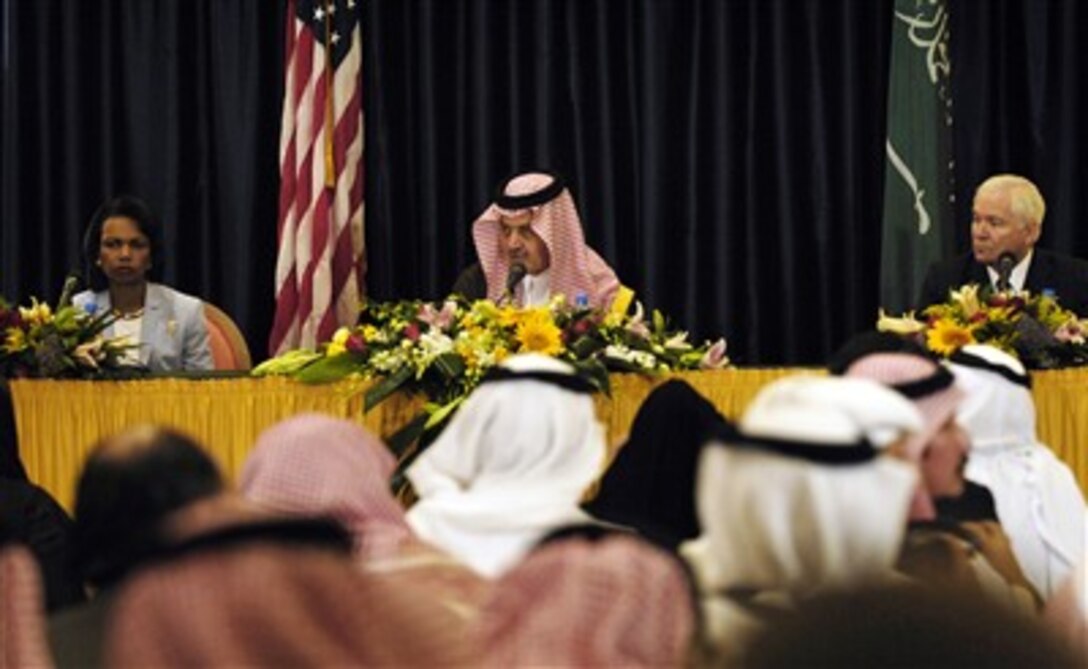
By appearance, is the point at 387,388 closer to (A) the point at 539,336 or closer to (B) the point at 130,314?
(A) the point at 539,336

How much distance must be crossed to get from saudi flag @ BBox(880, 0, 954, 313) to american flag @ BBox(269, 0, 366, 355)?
2145 mm

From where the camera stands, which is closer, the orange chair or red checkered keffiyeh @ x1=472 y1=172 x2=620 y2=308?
red checkered keffiyeh @ x1=472 y1=172 x2=620 y2=308

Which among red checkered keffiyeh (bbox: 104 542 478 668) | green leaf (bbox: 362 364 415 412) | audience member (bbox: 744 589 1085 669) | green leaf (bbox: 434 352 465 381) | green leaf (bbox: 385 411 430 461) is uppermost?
Result: audience member (bbox: 744 589 1085 669)

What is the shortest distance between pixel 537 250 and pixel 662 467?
2.85 m

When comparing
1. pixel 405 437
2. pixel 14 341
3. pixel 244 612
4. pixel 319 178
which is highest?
pixel 319 178

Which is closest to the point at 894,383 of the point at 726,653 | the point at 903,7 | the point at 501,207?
the point at 726,653

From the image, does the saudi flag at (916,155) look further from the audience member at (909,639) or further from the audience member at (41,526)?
the audience member at (909,639)

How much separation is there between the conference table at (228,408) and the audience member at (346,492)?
9.46 feet

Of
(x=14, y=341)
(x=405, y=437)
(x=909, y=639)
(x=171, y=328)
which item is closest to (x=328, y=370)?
(x=405, y=437)

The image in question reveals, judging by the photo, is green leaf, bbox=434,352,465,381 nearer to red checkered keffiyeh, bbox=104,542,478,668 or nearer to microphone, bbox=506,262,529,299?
microphone, bbox=506,262,529,299

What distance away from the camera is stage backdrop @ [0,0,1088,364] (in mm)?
9078

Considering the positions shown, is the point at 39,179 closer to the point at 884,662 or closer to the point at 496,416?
the point at 496,416

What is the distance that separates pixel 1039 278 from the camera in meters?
6.93

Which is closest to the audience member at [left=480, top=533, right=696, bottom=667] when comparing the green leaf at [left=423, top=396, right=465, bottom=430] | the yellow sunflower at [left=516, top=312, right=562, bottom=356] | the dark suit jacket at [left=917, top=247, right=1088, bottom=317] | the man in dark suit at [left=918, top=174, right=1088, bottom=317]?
the green leaf at [left=423, top=396, right=465, bottom=430]
